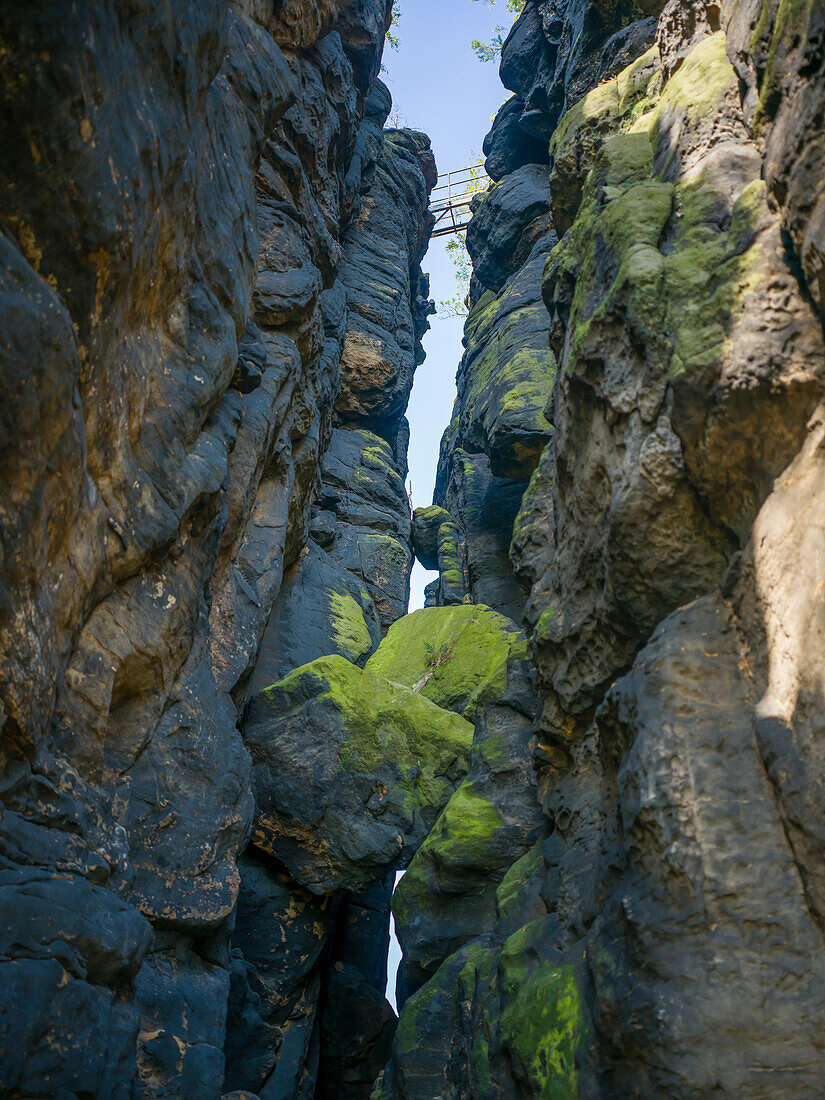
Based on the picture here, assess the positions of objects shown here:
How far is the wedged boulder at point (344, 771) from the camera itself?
38.6 ft

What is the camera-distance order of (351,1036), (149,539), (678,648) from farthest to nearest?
(351,1036)
(149,539)
(678,648)

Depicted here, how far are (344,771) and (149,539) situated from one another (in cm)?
661

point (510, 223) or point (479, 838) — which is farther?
point (510, 223)

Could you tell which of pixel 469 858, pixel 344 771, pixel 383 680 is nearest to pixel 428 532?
pixel 383 680

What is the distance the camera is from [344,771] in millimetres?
12336

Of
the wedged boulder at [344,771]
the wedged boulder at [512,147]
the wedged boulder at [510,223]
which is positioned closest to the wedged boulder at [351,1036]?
the wedged boulder at [344,771]

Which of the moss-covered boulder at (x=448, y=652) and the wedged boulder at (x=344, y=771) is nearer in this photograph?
the wedged boulder at (x=344, y=771)

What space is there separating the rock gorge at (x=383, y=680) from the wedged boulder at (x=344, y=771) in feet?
0.20

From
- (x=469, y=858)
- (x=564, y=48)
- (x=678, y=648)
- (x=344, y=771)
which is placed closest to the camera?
(x=678, y=648)

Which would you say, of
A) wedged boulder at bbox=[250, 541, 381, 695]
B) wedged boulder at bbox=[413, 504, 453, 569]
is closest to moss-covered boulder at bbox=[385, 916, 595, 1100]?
wedged boulder at bbox=[250, 541, 381, 695]

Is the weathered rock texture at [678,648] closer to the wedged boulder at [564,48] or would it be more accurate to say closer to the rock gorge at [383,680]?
the rock gorge at [383,680]

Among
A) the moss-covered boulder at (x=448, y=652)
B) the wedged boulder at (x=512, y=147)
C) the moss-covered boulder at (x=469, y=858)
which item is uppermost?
the wedged boulder at (x=512, y=147)

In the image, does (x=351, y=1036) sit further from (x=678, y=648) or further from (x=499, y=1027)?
(x=678, y=648)

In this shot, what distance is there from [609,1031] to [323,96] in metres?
17.0
